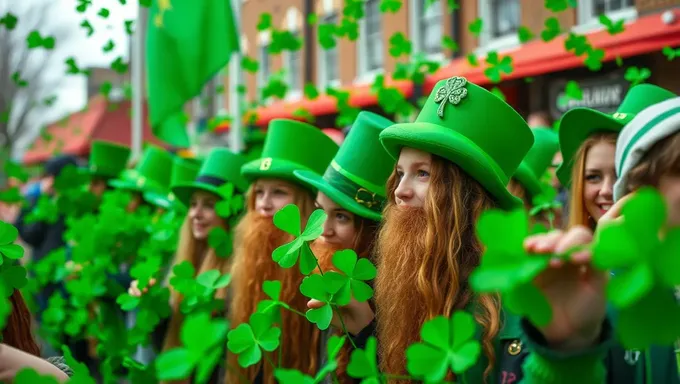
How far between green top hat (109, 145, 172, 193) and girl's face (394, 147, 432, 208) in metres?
3.26

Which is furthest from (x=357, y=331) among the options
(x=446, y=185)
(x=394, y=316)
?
(x=446, y=185)

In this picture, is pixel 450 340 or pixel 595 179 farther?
pixel 595 179

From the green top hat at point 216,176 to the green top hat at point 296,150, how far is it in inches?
22.6

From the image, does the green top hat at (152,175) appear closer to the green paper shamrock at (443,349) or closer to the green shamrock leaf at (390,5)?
the green shamrock leaf at (390,5)

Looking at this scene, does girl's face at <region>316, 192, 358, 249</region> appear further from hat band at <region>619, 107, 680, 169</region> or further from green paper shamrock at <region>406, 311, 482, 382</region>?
green paper shamrock at <region>406, 311, 482, 382</region>

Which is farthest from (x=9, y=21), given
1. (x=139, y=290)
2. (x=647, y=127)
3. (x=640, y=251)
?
(x=640, y=251)

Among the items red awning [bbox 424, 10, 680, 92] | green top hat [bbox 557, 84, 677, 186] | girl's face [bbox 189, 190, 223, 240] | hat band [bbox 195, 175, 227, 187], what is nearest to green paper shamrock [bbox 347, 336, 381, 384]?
green top hat [bbox 557, 84, 677, 186]

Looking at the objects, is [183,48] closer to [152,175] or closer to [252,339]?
[152,175]

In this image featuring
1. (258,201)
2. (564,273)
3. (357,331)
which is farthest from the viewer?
(258,201)

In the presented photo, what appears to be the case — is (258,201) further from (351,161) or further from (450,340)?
(450,340)

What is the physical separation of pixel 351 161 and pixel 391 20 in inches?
423

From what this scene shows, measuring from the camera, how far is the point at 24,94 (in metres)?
23.0

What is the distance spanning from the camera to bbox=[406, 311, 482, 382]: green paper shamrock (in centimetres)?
110

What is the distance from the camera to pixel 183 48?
5051 millimetres
